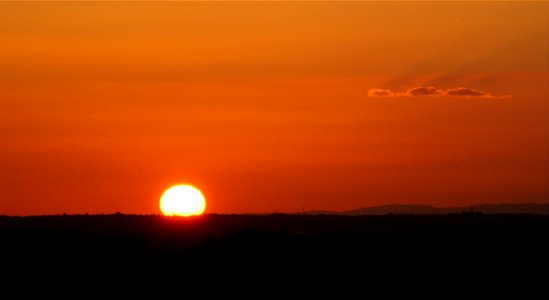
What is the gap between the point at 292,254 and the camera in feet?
142

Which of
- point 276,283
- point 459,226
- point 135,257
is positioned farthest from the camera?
point 459,226

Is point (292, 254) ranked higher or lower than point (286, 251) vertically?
lower

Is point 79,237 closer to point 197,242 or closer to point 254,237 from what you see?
point 197,242

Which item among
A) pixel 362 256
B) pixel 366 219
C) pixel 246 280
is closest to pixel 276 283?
pixel 246 280

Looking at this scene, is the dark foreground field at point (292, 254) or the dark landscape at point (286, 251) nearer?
the dark foreground field at point (292, 254)

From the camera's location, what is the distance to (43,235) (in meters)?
48.0

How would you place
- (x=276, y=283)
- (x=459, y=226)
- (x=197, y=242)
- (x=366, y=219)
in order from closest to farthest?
1. (x=276, y=283)
2. (x=197, y=242)
3. (x=459, y=226)
4. (x=366, y=219)

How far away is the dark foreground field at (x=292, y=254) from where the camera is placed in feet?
139

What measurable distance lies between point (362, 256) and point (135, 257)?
8003 mm

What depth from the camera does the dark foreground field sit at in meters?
42.3

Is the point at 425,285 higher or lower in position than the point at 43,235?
lower

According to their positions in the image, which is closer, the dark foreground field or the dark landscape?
the dark foreground field

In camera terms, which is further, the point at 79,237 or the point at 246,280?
the point at 79,237

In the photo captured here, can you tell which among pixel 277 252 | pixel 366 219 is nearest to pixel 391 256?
pixel 277 252
